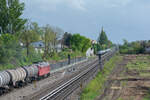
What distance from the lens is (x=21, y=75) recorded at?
3453cm

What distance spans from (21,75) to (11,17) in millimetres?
28695

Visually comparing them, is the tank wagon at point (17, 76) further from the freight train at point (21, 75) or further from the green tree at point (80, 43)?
the green tree at point (80, 43)

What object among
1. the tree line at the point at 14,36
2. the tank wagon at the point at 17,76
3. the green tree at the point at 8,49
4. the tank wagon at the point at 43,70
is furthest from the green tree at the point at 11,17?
the tank wagon at the point at 17,76

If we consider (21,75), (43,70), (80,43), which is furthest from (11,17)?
(80,43)

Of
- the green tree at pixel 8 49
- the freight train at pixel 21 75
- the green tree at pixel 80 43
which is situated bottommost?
the freight train at pixel 21 75

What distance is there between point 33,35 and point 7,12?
16551 mm

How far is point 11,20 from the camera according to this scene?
194ft

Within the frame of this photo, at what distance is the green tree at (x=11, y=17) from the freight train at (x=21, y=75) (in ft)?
61.6

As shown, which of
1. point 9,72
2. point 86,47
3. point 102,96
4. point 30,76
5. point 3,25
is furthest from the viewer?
point 86,47

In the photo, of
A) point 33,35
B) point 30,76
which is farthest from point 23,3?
point 30,76

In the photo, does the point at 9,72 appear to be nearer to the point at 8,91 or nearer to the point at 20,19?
the point at 8,91

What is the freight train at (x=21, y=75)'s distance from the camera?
98.1 feet

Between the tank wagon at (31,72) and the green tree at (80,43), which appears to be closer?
the tank wagon at (31,72)

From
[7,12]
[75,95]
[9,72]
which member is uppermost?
[7,12]
